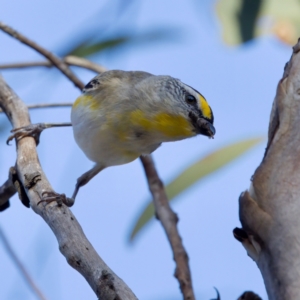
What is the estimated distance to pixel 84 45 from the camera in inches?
135

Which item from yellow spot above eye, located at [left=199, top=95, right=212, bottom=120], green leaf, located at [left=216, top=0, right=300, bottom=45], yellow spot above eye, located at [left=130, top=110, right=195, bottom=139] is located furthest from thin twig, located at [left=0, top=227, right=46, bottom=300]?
green leaf, located at [left=216, top=0, right=300, bottom=45]

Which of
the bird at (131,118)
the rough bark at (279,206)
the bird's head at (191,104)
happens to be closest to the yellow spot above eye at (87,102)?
the bird at (131,118)

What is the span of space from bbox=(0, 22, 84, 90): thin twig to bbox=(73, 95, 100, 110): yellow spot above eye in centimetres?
22

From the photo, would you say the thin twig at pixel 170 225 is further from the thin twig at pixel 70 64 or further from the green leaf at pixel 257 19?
the green leaf at pixel 257 19

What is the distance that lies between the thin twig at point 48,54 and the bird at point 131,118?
17 centimetres

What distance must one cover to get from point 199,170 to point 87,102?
3.10ft

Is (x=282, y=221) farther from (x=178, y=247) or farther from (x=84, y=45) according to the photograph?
(x=84, y=45)

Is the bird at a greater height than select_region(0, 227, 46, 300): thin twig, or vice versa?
the bird

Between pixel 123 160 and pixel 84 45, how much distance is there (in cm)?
98

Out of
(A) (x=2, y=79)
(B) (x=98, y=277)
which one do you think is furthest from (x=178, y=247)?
(B) (x=98, y=277)

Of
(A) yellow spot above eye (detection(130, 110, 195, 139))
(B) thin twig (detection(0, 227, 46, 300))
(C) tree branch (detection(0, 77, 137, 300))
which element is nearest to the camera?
(C) tree branch (detection(0, 77, 137, 300))

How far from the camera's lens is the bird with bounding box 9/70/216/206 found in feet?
8.02

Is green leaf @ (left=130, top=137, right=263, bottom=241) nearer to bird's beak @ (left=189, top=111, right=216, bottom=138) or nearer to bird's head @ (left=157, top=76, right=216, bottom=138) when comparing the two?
bird's head @ (left=157, top=76, right=216, bottom=138)

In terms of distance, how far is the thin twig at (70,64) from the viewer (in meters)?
3.07
